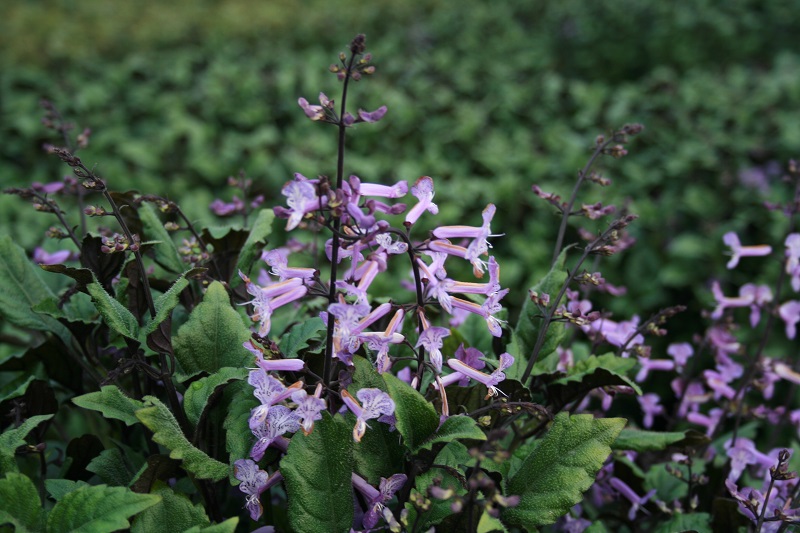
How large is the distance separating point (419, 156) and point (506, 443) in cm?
357

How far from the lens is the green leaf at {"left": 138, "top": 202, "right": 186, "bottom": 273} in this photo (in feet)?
5.55

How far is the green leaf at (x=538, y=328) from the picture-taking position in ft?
5.30

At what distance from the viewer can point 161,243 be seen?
1686 millimetres

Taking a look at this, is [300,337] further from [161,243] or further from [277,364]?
[161,243]

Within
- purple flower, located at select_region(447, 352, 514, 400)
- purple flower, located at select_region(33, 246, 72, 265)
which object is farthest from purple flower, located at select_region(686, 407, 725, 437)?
purple flower, located at select_region(33, 246, 72, 265)

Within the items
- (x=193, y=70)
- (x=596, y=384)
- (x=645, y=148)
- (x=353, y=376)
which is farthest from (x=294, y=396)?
(x=193, y=70)

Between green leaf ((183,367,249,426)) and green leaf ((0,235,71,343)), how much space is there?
18.5 inches

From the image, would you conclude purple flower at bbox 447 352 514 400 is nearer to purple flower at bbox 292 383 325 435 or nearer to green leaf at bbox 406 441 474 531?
green leaf at bbox 406 441 474 531

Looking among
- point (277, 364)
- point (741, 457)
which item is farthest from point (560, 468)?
point (741, 457)

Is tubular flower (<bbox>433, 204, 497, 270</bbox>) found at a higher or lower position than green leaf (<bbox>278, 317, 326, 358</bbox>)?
higher

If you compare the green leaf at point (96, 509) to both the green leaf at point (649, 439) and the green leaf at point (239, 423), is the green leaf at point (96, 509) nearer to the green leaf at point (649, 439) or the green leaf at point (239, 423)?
the green leaf at point (239, 423)

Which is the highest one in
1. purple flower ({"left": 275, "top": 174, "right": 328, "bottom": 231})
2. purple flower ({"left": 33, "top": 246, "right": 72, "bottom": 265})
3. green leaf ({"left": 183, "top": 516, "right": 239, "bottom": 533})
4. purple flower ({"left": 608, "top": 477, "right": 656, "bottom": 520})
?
purple flower ({"left": 275, "top": 174, "right": 328, "bottom": 231})

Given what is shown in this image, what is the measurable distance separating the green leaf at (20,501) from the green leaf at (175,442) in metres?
0.22

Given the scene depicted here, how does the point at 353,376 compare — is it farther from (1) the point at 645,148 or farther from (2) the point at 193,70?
(2) the point at 193,70
